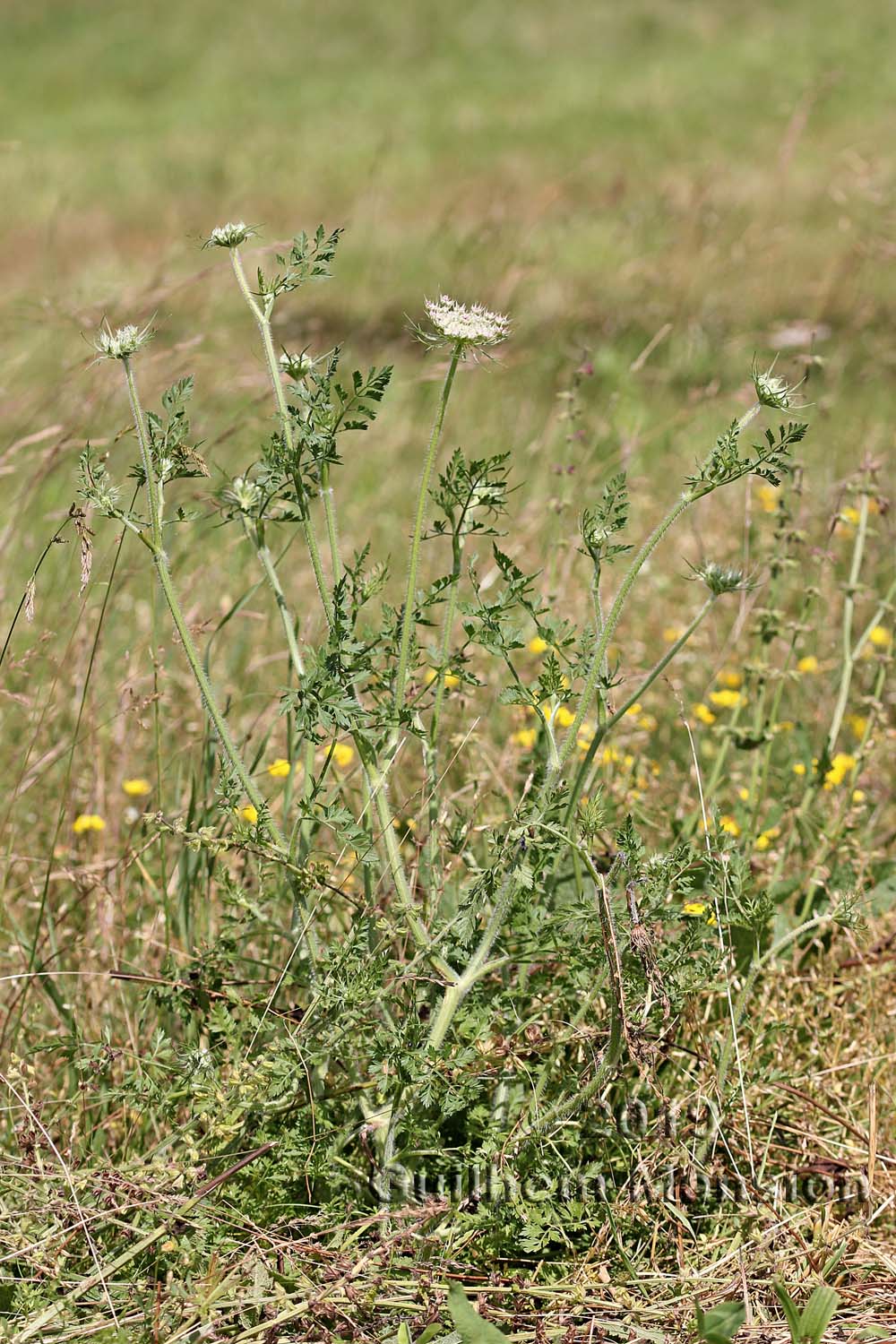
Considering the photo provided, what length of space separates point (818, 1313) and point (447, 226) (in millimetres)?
3209

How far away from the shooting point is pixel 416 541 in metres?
1.34

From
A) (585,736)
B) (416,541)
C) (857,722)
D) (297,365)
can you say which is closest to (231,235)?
(297,365)

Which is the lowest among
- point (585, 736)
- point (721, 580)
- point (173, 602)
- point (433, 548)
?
point (173, 602)

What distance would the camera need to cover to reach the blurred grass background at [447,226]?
124 inches

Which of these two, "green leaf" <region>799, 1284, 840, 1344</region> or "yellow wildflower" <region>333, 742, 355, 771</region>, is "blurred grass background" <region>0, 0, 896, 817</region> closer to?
"yellow wildflower" <region>333, 742, 355, 771</region>

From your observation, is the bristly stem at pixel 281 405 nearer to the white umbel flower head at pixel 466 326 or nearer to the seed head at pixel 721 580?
the white umbel flower head at pixel 466 326

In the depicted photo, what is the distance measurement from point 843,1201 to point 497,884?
2.18 feet

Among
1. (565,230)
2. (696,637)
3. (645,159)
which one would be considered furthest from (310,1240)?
(645,159)

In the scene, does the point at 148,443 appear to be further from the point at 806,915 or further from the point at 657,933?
the point at 806,915

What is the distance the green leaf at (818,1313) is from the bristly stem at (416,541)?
784mm

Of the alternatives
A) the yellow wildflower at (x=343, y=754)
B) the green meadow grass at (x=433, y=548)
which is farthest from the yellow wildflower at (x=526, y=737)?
the yellow wildflower at (x=343, y=754)

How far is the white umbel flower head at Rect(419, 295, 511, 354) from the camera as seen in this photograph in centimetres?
130

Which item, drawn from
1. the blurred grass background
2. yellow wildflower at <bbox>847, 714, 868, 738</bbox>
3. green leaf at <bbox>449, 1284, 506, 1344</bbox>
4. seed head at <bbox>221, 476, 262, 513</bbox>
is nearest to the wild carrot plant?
seed head at <bbox>221, 476, 262, 513</bbox>

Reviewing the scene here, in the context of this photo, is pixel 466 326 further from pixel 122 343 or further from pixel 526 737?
pixel 526 737
